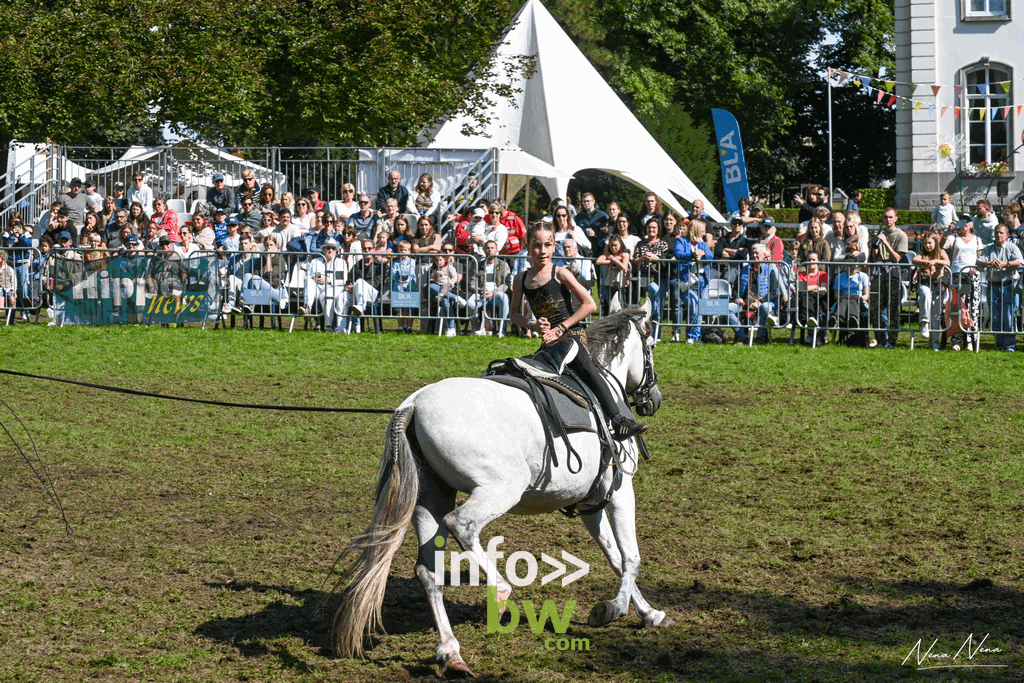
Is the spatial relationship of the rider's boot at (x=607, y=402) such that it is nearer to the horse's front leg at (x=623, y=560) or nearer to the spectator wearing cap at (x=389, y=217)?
the horse's front leg at (x=623, y=560)

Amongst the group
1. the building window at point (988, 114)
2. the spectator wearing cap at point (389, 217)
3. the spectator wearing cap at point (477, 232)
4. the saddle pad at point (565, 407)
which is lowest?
the saddle pad at point (565, 407)

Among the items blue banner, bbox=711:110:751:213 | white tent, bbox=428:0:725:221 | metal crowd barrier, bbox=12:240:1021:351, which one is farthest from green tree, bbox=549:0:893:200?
metal crowd barrier, bbox=12:240:1021:351

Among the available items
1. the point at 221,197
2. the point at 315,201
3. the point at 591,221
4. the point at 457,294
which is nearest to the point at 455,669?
the point at 457,294

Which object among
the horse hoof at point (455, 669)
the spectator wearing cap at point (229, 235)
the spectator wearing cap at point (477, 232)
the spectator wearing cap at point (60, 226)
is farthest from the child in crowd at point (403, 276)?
the horse hoof at point (455, 669)

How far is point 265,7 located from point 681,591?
74.5ft

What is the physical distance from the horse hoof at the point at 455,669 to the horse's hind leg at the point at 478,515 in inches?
17.2

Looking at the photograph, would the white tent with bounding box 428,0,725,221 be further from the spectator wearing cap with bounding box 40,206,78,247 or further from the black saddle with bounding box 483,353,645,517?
the black saddle with bounding box 483,353,645,517

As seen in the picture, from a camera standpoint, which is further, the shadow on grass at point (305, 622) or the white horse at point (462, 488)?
the shadow on grass at point (305, 622)

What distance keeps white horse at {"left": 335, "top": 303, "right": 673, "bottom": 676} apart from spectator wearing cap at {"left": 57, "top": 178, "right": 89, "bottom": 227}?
61.5ft

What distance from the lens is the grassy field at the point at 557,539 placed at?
554 centimetres

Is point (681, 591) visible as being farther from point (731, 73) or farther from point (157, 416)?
point (731, 73)

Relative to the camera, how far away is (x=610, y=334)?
6.52 metres

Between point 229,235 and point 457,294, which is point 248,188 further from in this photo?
point 457,294

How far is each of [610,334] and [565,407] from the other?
0.76 metres
